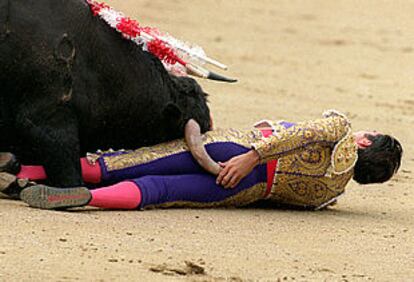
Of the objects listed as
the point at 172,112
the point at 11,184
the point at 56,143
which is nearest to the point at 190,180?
the point at 172,112

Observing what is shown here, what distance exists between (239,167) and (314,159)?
0.34 m

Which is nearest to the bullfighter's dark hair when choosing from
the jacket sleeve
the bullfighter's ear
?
the jacket sleeve

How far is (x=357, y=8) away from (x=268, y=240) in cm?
898

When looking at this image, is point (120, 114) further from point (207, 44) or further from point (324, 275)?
point (207, 44)

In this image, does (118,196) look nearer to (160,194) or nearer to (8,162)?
(160,194)

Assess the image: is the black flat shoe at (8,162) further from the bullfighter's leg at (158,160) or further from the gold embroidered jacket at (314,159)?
the gold embroidered jacket at (314,159)

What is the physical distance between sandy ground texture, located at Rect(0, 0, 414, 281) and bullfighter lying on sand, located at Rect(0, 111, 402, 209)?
0.07m

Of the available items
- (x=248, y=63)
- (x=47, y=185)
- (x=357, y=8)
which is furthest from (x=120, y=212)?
(x=357, y=8)

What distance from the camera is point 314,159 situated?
507 cm

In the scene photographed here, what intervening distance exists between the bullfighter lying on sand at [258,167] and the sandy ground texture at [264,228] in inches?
2.9

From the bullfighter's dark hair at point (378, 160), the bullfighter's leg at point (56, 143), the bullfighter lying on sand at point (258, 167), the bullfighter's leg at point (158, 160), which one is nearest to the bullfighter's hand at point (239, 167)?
the bullfighter lying on sand at point (258, 167)

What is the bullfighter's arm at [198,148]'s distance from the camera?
496 centimetres

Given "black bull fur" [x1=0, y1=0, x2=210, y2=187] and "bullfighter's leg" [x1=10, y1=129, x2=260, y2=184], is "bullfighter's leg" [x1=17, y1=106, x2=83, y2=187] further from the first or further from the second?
"bullfighter's leg" [x1=10, y1=129, x2=260, y2=184]

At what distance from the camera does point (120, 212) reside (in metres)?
4.73
